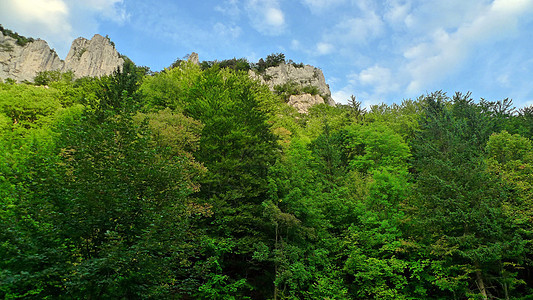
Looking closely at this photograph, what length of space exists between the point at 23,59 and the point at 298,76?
88560 millimetres

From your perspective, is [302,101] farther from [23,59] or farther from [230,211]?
[23,59]

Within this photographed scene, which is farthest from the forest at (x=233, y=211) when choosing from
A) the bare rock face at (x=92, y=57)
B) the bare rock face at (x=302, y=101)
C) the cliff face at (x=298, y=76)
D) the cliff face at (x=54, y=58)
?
the bare rock face at (x=92, y=57)

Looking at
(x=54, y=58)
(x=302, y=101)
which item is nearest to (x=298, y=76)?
(x=302, y=101)

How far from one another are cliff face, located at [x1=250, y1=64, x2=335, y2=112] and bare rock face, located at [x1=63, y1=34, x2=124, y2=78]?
5414 cm

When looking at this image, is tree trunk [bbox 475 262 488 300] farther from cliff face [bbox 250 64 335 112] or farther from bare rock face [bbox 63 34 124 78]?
bare rock face [bbox 63 34 124 78]

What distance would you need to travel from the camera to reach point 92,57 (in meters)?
102

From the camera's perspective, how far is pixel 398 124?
3844 cm

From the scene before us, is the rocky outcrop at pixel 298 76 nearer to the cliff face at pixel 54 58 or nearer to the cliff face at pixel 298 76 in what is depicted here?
the cliff face at pixel 298 76

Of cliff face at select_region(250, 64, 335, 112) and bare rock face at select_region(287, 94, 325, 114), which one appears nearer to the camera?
bare rock face at select_region(287, 94, 325, 114)

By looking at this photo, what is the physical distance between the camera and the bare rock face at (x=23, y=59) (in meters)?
88.8

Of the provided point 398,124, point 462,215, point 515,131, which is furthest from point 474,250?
point 515,131

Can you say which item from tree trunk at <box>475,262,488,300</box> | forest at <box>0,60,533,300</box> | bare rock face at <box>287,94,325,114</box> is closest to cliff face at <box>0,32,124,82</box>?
bare rock face at <box>287,94,325,114</box>

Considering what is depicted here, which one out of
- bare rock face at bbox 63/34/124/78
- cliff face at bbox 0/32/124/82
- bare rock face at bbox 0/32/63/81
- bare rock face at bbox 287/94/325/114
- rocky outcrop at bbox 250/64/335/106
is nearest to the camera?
bare rock face at bbox 287/94/325/114

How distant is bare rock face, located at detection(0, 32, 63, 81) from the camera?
88.8 meters
